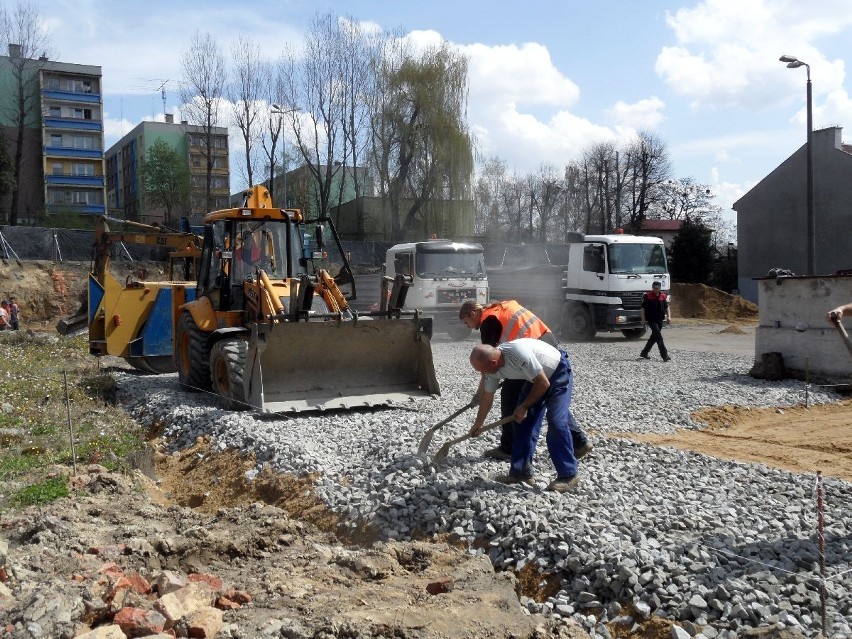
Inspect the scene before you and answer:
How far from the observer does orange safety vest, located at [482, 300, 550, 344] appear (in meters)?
6.34

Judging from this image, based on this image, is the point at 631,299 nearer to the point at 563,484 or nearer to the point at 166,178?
the point at 563,484

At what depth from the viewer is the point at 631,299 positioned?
19109mm

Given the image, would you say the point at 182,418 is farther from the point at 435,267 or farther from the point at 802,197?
the point at 802,197

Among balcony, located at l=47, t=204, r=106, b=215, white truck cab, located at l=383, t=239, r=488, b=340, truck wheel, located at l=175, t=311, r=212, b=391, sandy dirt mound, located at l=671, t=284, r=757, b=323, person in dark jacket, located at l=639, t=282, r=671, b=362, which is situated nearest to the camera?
truck wheel, located at l=175, t=311, r=212, b=391

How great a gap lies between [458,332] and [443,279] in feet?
4.99

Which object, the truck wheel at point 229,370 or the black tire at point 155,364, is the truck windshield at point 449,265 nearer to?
the black tire at point 155,364

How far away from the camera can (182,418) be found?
31.2 ft

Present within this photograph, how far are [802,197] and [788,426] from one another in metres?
28.2

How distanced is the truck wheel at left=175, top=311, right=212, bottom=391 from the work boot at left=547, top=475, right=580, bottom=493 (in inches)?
240

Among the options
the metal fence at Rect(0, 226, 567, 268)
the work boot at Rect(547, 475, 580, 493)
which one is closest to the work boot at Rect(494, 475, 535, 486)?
the work boot at Rect(547, 475, 580, 493)

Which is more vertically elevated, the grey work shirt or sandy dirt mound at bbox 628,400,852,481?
the grey work shirt

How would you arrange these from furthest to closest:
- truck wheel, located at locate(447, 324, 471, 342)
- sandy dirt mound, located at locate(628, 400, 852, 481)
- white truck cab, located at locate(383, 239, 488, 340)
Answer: truck wheel, located at locate(447, 324, 471, 342), white truck cab, located at locate(383, 239, 488, 340), sandy dirt mound, located at locate(628, 400, 852, 481)

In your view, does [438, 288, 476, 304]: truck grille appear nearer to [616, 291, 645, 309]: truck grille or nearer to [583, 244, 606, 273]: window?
[583, 244, 606, 273]: window

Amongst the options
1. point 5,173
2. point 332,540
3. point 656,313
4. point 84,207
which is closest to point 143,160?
point 84,207
